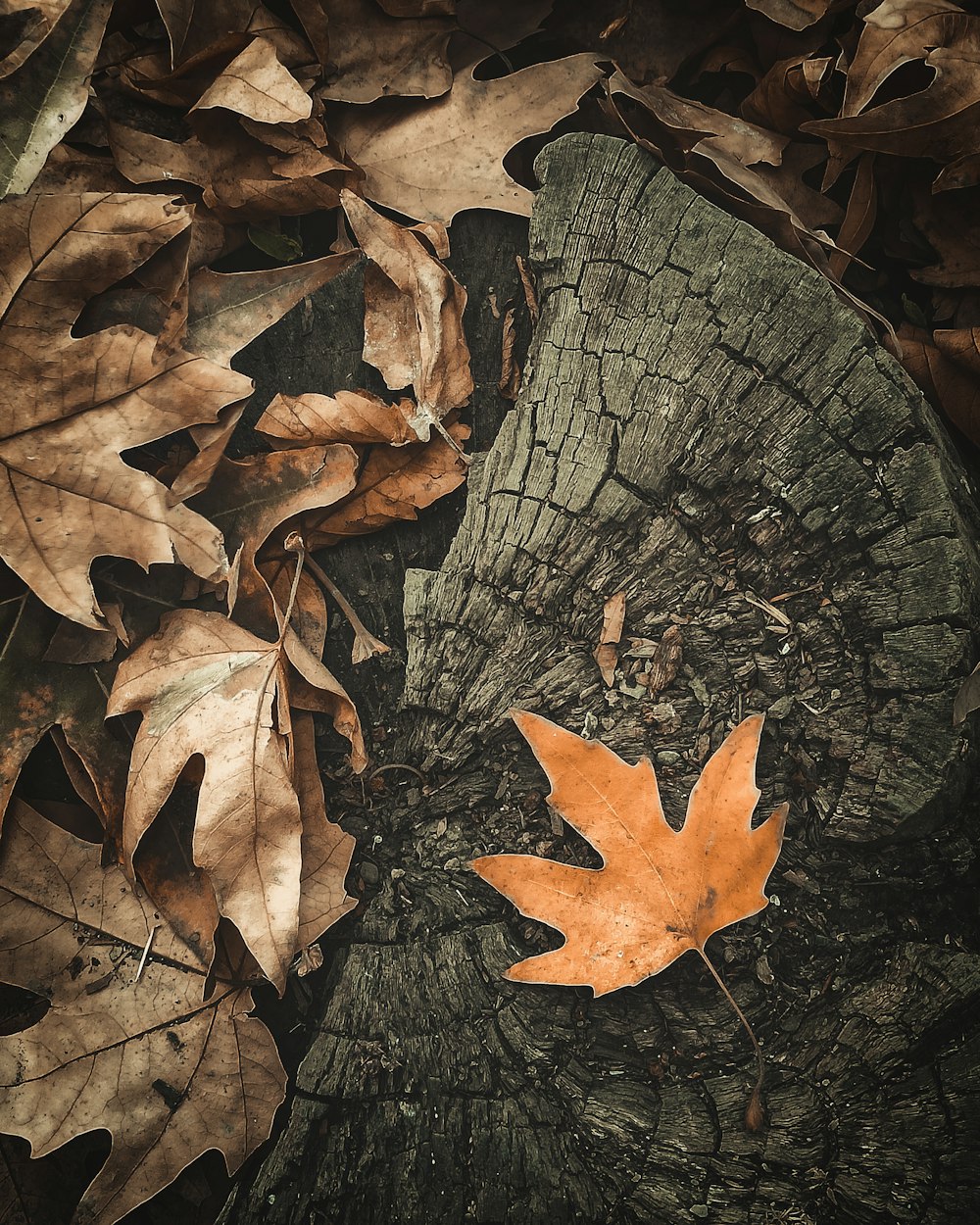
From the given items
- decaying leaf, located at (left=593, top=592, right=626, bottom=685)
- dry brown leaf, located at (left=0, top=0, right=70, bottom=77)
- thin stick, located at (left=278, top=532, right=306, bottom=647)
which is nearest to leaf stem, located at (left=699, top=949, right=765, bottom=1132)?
decaying leaf, located at (left=593, top=592, right=626, bottom=685)

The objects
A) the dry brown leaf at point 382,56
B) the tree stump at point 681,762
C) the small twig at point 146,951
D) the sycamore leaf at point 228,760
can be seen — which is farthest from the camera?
the dry brown leaf at point 382,56

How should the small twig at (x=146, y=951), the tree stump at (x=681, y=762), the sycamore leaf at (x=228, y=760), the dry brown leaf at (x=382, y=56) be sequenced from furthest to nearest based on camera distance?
1. the dry brown leaf at (x=382, y=56)
2. the small twig at (x=146, y=951)
3. the sycamore leaf at (x=228, y=760)
4. the tree stump at (x=681, y=762)

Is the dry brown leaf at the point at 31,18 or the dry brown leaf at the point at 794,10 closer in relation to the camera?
the dry brown leaf at the point at 31,18

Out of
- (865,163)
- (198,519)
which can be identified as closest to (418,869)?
(198,519)

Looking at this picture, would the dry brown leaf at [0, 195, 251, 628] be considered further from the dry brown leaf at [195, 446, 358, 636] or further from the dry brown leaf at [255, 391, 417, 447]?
the dry brown leaf at [255, 391, 417, 447]

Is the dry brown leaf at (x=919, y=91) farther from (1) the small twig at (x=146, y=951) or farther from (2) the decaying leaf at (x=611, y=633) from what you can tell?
(1) the small twig at (x=146, y=951)

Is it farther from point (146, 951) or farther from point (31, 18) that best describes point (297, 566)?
point (31, 18)

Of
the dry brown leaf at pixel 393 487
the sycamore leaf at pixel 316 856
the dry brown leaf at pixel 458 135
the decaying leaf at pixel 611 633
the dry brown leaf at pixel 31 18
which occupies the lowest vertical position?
the sycamore leaf at pixel 316 856

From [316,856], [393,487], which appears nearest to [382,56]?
[393,487]

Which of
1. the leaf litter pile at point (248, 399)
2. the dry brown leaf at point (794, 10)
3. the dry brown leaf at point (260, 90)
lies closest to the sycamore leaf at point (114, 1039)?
the leaf litter pile at point (248, 399)

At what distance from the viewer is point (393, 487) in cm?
140

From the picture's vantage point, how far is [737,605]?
4.09 feet

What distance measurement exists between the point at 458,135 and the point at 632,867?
1.41 meters

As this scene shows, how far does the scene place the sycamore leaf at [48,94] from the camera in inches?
52.0
